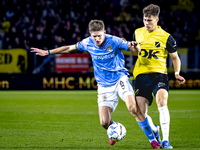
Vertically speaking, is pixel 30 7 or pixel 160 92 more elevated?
pixel 30 7

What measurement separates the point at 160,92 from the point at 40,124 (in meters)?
3.16

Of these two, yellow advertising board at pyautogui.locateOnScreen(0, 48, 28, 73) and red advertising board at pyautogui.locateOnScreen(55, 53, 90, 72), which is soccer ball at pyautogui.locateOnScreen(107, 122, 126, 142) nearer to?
red advertising board at pyautogui.locateOnScreen(55, 53, 90, 72)

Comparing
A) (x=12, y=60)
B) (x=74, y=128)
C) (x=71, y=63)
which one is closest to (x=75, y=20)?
(x=71, y=63)

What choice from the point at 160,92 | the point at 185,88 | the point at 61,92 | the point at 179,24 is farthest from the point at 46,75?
the point at 160,92

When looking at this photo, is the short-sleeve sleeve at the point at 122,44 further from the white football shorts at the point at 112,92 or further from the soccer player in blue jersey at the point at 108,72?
the white football shorts at the point at 112,92

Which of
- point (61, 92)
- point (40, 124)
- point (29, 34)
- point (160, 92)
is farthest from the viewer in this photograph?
point (29, 34)

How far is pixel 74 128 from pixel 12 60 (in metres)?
9.54

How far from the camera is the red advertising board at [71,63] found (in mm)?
14891

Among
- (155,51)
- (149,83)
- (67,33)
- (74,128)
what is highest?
(67,33)

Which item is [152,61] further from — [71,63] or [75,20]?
[75,20]

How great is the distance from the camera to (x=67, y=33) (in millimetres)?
17016

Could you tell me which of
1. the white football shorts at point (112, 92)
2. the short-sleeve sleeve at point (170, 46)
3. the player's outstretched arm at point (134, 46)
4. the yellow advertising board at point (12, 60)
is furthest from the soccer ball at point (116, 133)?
the yellow advertising board at point (12, 60)

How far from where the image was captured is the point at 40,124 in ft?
23.1

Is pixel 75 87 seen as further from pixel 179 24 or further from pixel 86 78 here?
Answer: pixel 179 24
